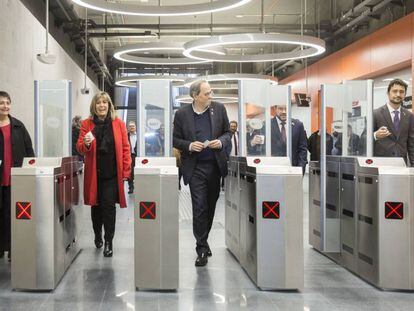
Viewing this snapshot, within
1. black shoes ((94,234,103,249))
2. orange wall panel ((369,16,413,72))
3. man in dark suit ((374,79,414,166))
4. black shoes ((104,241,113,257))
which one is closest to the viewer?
man in dark suit ((374,79,414,166))

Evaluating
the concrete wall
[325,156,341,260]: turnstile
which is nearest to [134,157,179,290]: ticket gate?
[325,156,341,260]: turnstile

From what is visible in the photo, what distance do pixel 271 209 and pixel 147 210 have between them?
0.85m

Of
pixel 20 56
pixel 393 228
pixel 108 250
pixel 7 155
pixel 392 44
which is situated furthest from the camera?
pixel 392 44

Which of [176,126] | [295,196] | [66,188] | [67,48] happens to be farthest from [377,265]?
[67,48]

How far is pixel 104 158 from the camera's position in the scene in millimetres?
4578

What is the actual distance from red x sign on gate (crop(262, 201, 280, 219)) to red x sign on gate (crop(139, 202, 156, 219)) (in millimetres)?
761

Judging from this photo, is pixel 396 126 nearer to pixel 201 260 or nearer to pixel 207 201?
pixel 207 201

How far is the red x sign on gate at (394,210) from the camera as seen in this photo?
362 centimetres

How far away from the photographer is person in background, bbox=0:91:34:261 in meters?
4.30

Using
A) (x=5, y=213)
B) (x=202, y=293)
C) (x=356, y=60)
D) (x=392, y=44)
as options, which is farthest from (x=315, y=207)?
(x=356, y=60)

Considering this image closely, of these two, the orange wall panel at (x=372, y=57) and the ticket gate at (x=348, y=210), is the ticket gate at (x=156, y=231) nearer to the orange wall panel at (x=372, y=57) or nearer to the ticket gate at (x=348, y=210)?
the ticket gate at (x=348, y=210)

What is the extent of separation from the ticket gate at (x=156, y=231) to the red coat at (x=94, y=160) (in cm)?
106

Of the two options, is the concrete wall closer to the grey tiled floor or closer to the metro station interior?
the metro station interior

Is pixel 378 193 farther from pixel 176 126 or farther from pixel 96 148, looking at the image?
pixel 96 148
